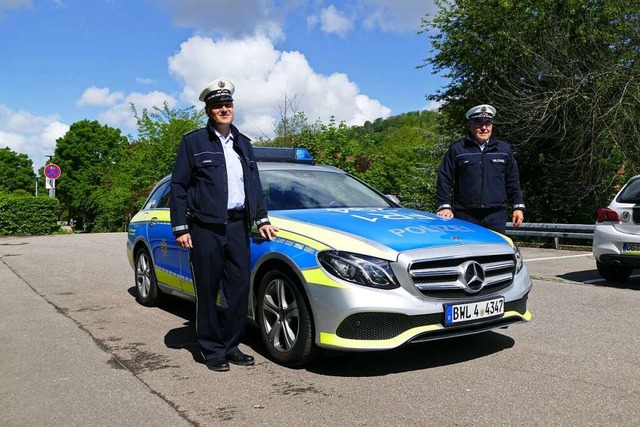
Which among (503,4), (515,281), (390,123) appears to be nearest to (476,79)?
(503,4)

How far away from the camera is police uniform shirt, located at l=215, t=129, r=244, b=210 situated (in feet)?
15.0

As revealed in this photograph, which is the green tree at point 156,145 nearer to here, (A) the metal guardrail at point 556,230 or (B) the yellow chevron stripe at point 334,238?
(A) the metal guardrail at point 556,230

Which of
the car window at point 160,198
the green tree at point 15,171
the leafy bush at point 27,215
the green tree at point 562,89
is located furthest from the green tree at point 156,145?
the green tree at point 15,171

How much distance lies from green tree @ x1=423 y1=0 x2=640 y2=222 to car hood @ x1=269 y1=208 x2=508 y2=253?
17247mm

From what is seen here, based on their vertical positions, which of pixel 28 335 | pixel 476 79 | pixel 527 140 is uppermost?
pixel 476 79

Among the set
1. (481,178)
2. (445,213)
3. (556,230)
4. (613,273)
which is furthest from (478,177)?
(556,230)

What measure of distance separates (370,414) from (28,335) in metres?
3.83

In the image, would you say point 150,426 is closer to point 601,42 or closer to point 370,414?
point 370,414

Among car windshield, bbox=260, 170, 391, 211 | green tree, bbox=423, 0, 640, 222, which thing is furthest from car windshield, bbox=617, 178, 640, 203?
green tree, bbox=423, 0, 640, 222

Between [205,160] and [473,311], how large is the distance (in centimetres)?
216

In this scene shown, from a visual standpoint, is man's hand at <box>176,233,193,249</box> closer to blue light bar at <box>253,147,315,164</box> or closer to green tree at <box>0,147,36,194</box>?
blue light bar at <box>253,147,315,164</box>

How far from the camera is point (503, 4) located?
22.8 metres

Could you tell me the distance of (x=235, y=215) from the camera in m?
4.58

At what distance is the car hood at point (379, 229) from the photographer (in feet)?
13.9
